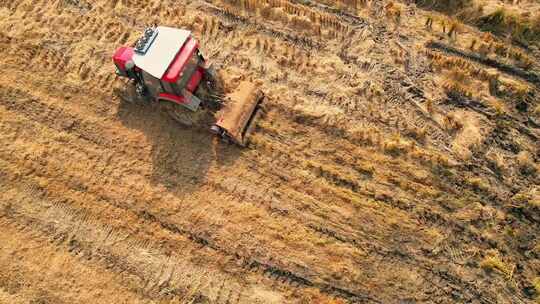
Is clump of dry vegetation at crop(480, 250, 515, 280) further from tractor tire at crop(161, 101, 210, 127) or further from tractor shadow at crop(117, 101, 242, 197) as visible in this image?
tractor tire at crop(161, 101, 210, 127)

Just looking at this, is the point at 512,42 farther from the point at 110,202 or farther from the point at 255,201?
the point at 110,202

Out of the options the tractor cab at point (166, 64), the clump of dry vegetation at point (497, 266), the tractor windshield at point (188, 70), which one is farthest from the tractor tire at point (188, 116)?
the clump of dry vegetation at point (497, 266)

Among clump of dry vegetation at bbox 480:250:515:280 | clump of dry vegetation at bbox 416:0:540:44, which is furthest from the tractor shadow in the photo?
clump of dry vegetation at bbox 416:0:540:44

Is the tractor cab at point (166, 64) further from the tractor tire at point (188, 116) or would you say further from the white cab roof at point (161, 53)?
the tractor tire at point (188, 116)

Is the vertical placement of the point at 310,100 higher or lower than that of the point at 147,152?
higher

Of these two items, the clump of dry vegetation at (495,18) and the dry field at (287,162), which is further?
the clump of dry vegetation at (495,18)

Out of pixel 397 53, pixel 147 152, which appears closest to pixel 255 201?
pixel 147 152

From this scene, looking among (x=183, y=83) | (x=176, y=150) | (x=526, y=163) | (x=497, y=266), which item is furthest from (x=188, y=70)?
(x=526, y=163)
